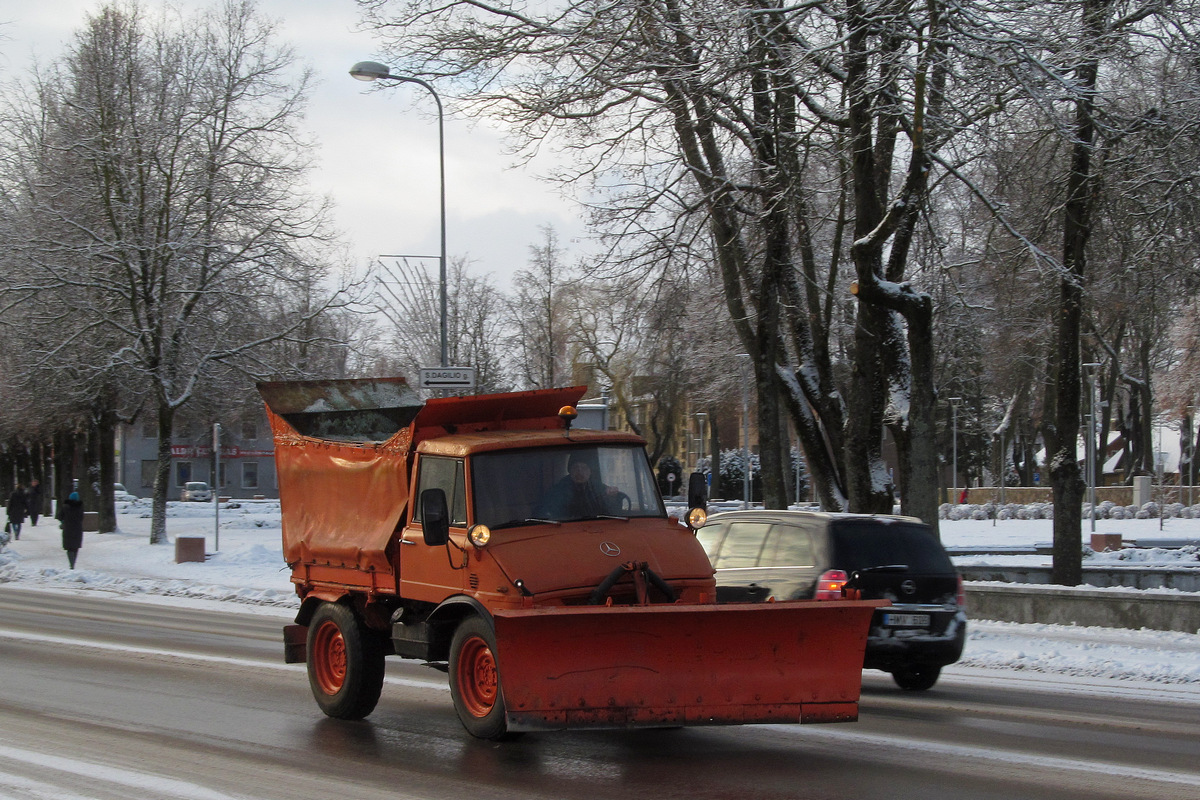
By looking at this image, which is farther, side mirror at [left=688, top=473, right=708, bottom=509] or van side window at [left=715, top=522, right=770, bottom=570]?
van side window at [left=715, top=522, right=770, bottom=570]

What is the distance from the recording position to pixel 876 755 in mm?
7945

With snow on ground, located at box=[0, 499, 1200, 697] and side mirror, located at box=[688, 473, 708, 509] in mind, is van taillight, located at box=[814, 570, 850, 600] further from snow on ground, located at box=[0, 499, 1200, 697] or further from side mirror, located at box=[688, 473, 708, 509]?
snow on ground, located at box=[0, 499, 1200, 697]

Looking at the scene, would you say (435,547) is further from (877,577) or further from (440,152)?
(440,152)

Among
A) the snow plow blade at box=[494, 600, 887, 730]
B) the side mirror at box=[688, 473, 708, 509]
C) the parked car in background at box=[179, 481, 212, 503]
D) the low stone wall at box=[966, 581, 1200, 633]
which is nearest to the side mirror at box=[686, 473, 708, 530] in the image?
the side mirror at box=[688, 473, 708, 509]

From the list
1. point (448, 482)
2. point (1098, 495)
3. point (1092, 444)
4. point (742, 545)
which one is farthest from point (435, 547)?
point (1098, 495)

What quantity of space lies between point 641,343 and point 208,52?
15191mm

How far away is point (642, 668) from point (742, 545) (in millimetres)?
4809

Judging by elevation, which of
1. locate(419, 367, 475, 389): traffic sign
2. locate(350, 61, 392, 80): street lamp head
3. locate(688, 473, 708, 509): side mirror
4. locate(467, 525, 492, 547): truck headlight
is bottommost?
locate(467, 525, 492, 547): truck headlight

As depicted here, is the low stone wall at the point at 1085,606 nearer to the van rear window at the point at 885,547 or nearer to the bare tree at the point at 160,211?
the van rear window at the point at 885,547

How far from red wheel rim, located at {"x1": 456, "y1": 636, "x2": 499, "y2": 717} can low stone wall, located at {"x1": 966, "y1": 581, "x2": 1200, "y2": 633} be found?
390 inches

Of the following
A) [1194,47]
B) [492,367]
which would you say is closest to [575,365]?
[492,367]

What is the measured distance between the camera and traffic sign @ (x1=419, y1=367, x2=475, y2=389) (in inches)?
799

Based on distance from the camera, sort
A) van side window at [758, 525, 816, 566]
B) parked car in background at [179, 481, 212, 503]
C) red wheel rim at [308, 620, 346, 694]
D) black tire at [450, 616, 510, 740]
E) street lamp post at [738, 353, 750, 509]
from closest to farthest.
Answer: black tire at [450, 616, 510, 740] < red wheel rim at [308, 620, 346, 694] < van side window at [758, 525, 816, 566] < street lamp post at [738, 353, 750, 509] < parked car in background at [179, 481, 212, 503]

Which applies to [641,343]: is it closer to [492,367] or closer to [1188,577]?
[1188,577]
